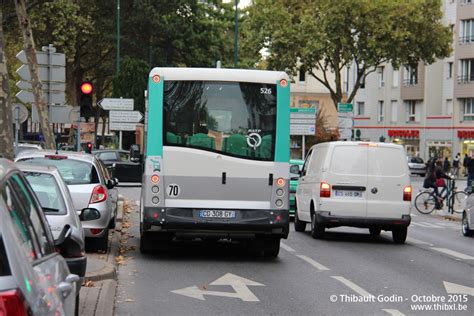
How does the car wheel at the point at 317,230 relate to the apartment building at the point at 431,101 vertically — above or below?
below

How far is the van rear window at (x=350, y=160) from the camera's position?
59.8 feet

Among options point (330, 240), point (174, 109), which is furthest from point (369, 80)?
point (174, 109)

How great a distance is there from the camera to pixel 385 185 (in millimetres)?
18297

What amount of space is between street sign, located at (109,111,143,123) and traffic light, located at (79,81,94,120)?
23.2m

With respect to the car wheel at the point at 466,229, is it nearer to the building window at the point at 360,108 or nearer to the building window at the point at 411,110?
the building window at the point at 411,110

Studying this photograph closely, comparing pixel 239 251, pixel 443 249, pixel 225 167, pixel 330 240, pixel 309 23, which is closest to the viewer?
pixel 225 167

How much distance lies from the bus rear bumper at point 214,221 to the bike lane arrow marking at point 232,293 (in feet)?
5.37

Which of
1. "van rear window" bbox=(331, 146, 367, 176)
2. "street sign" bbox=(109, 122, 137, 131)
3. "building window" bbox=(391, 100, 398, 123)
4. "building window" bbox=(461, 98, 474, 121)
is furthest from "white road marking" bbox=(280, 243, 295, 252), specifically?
"building window" bbox=(391, 100, 398, 123)

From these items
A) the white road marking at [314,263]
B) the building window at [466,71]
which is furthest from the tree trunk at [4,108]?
the building window at [466,71]

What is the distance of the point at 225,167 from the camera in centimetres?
1379

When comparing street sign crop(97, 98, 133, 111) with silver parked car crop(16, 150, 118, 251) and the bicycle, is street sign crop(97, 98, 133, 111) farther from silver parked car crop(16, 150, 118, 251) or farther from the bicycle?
silver parked car crop(16, 150, 118, 251)

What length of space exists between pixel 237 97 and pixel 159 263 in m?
2.72

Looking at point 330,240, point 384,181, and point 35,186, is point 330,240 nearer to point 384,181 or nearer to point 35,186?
point 384,181

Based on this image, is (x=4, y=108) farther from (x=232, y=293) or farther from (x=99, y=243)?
(x=232, y=293)
